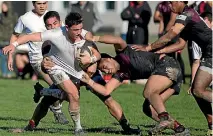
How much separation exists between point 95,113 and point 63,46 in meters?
3.62

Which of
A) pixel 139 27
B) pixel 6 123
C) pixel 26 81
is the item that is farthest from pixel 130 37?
pixel 6 123

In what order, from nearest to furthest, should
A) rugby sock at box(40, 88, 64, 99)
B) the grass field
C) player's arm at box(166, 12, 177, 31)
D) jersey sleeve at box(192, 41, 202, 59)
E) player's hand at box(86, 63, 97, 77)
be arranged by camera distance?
1. player's hand at box(86, 63, 97, 77)
2. rugby sock at box(40, 88, 64, 99)
3. the grass field
4. jersey sleeve at box(192, 41, 202, 59)
5. player's arm at box(166, 12, 177, 31)

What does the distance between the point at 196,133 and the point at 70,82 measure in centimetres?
209

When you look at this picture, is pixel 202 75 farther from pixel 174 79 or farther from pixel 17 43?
pixel 17 43

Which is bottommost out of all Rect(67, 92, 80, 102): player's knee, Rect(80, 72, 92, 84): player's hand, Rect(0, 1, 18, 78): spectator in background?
Rect(0, 1, 18, 78): spectator in background

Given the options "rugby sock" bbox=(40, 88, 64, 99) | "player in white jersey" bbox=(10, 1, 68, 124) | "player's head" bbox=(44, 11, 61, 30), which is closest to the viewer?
"rugby sock" bbox=(40, 88, 64, 99)

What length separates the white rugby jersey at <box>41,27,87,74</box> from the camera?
427 inches

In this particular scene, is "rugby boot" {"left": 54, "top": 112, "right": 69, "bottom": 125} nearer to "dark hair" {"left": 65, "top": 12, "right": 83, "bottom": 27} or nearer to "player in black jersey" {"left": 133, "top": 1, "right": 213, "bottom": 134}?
"player in black jersey" {"left": 133, "top": 1, "right": 213, "bottom": 134}

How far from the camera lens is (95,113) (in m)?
14.3

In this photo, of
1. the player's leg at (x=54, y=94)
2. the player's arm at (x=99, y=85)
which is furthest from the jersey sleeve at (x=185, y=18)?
the player's leg at (x=54, y=94)

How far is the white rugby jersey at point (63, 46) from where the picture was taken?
10852 millimetres

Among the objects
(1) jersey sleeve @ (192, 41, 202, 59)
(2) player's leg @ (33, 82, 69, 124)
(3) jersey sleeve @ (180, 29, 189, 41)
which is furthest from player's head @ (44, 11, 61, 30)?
(1) jersey sleeve @ (192, 41, 202, 59)

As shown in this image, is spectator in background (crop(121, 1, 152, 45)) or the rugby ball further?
spectator in background (crop(121, 1, 152, 45))

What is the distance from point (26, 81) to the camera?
21875 millimetres
